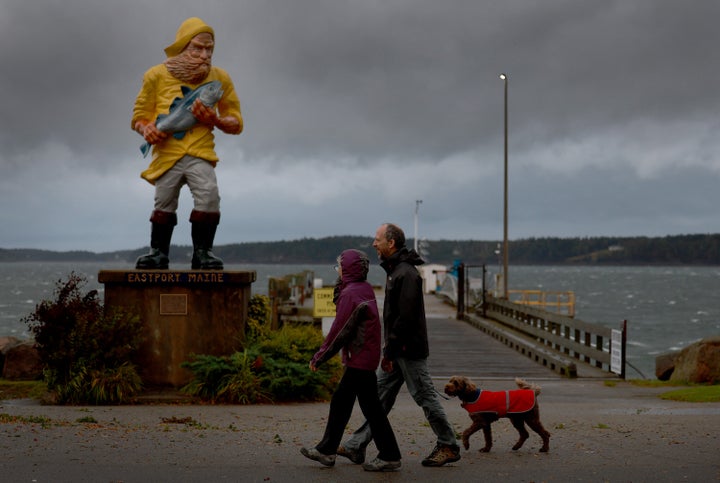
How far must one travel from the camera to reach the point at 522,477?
681 cm

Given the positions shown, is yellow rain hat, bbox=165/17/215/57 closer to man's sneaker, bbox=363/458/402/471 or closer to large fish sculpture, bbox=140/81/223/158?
large fish sculpture, bbox=140/81/223/158

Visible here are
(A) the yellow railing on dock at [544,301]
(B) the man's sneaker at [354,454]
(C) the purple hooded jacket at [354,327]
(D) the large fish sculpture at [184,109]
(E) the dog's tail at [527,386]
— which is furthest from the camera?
(A) the yellow railing on dock at [544,301]

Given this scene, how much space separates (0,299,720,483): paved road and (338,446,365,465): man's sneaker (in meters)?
0.07

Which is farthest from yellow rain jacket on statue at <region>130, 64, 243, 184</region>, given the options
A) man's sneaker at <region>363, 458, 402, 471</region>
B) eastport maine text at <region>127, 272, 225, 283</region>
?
man's sneaker at <region>363, 458, 402, 471</region>

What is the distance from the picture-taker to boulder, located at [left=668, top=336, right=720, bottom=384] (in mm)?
15867

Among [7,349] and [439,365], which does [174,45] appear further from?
[439,365]

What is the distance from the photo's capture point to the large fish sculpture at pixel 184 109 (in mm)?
12289

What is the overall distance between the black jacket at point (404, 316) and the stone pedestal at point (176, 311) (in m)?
5.42

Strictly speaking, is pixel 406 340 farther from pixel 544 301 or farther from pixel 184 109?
pixel 544 301

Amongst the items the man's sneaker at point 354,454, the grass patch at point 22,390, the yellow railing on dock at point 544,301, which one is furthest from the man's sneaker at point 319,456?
the yellow railing on dock at point 544,301

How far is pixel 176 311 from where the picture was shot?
12.2m

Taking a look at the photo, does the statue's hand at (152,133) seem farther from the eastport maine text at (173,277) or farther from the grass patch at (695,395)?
the grass patch at (695,395)

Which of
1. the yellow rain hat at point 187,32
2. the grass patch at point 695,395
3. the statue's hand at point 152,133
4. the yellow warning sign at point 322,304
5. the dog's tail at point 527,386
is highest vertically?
the yellow rain hat at point 187,32

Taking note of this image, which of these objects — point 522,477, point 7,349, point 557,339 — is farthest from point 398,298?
point 557,339
